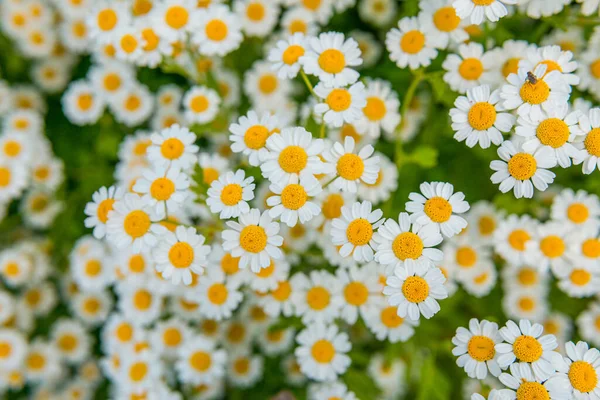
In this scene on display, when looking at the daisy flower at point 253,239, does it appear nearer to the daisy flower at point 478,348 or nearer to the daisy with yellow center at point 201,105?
the daisy flower at point 478,348

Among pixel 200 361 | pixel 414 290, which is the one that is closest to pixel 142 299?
pixel 200 361

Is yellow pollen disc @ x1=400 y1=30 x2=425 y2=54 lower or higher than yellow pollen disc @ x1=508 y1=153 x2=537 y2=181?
higher

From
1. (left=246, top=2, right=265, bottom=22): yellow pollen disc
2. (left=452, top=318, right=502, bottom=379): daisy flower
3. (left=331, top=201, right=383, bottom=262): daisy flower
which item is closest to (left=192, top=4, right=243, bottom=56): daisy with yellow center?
(left=246, top=2, right=265, bottom=22): yellow pollen disc

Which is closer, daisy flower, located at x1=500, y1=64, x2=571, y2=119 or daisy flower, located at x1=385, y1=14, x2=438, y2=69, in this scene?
daisy flower, located at x1=500, y1=64, x2=571, y2=119

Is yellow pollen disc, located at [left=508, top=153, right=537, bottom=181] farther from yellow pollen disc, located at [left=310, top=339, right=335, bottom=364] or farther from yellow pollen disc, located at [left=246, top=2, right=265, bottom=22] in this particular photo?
yellow pollen disc, located at [left=246, top=2, right=265, bottom=22]

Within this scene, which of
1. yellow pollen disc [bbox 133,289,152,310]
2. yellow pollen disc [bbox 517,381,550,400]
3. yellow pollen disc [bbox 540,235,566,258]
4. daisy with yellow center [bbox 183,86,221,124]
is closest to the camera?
yellow pollen disc [bbox 517,381,550,400]

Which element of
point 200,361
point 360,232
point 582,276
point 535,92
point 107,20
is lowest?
point 200,361

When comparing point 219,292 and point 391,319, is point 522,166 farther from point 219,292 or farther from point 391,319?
point 219,292

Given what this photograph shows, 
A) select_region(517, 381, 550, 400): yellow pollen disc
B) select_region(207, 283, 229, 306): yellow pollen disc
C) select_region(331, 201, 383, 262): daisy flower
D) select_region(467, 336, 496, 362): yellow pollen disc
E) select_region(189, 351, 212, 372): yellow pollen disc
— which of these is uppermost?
select_region(331, 201, 383, 262): daisy flower
